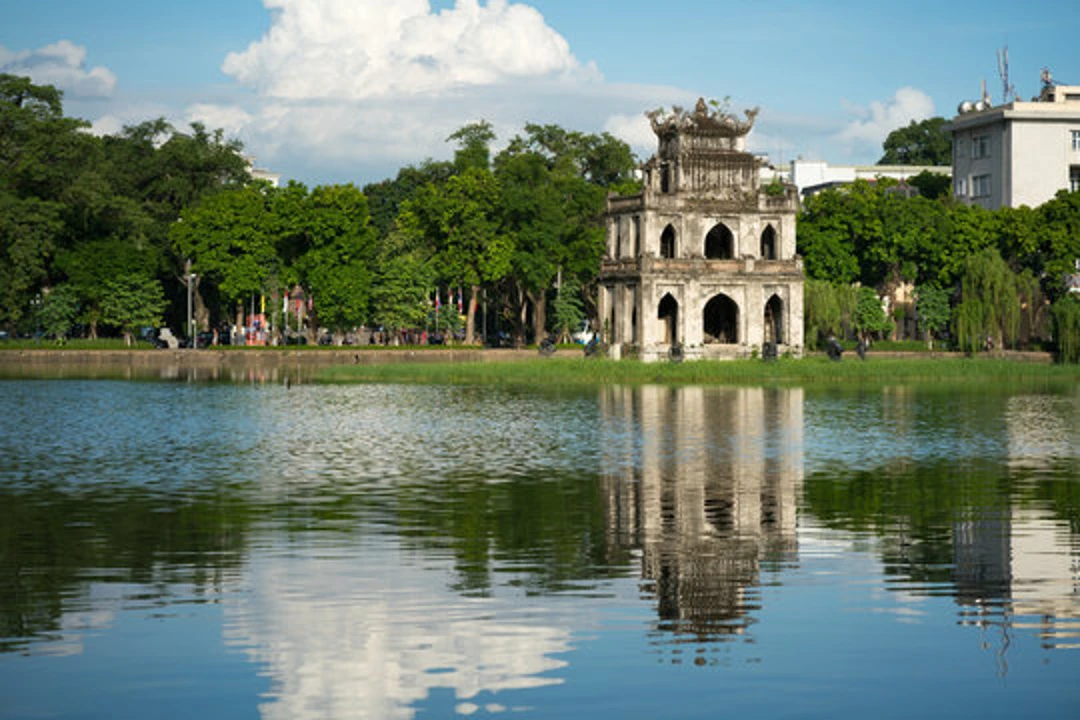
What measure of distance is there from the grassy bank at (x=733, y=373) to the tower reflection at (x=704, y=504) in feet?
→ 87.1

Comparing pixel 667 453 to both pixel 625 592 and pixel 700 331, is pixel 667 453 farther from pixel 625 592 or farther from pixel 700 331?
pixel 700 331

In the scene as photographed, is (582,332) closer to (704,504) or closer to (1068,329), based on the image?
(1068,329)

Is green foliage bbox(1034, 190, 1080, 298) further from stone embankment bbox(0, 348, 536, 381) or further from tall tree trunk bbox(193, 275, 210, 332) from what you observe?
tall tree trunk bbox(193, 275, 210, 332)

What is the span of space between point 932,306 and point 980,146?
32.8m

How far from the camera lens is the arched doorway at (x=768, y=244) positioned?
11000cm

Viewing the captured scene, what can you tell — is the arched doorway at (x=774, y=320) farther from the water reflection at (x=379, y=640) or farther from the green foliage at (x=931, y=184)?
the water reflection at (x=379, y=640)

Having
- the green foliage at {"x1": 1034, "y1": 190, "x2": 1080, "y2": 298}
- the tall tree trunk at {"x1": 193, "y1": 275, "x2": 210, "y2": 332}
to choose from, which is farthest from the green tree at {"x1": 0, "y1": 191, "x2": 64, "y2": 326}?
the green foliage at {"x1": 1034, "y1": 190, "x2": 1080, "y2": 298}

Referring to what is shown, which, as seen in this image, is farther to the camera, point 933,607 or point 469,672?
point 933,607

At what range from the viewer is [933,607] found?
18.8m

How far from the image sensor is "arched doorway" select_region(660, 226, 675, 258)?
109m

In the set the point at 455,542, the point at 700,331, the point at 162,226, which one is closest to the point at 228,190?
the point at 162,226

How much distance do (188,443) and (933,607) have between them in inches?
1137

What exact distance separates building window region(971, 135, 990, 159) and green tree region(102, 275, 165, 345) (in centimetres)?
7594

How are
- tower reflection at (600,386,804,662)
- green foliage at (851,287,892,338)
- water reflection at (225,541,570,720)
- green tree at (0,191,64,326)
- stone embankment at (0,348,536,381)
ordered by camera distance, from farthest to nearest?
green foliage at (851,287,892,338), green tree at (0,191,64,326), stone embankment at (0,348,536,381), tower reflection at (600,386,804,662), water reflection at (225,541,570,720)
